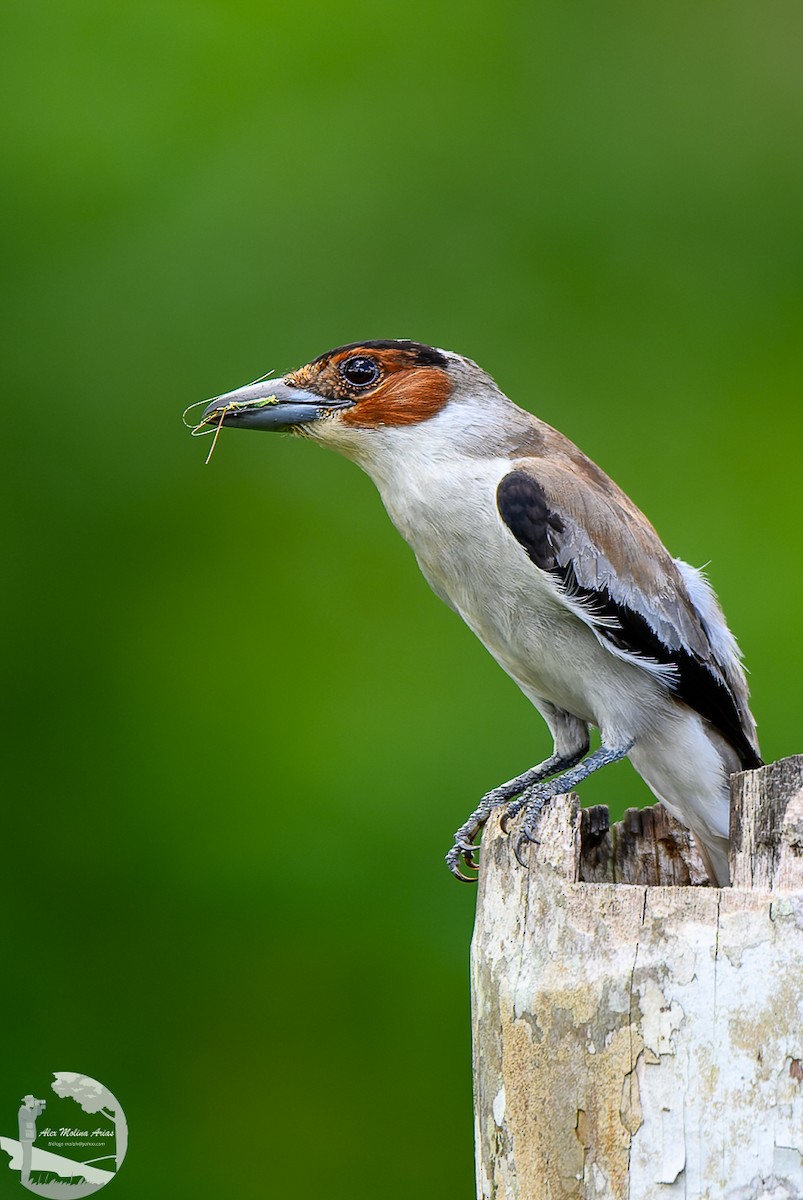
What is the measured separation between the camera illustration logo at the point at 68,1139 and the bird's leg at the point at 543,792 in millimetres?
2495

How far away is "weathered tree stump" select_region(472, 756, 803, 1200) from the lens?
9.03ft

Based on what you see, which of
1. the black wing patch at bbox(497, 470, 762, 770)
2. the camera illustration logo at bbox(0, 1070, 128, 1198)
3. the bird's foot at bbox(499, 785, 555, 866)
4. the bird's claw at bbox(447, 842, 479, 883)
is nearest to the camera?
the bird's foot at bbox(499, 785, 555, 866)

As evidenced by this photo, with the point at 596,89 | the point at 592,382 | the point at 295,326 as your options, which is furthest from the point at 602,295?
the point at 295,326

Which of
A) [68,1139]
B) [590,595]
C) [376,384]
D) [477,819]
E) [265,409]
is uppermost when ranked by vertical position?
[376,384]

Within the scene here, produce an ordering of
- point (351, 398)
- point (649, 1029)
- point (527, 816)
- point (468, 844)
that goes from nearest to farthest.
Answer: point (649, 1029) → point (527, 816) → point (468, 844) → point (351, 398)

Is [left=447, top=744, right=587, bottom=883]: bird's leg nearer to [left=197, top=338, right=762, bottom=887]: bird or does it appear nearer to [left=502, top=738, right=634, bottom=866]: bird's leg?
[left=197, top=338, right=762, bottom=887]: bird

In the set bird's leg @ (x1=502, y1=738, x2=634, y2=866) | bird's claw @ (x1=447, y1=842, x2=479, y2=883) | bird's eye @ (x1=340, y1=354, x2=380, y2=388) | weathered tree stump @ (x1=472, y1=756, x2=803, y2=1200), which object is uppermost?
bird's eye @ (x1=340, y1=354, x2=380, y2=388)

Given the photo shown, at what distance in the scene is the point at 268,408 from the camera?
181 inches

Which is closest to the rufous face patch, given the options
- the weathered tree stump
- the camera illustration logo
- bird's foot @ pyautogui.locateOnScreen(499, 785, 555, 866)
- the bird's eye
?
the bird's eye

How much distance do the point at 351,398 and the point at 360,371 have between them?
0.32ft

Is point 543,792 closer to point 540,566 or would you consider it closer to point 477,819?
point 477,819

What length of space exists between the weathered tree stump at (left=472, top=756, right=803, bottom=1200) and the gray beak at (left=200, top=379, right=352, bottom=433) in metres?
1.91

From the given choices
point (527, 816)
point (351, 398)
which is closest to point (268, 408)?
point (351, 398)

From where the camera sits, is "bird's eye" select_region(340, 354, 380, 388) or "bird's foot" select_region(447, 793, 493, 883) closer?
"bird's foot" select_region(447, 793, 493, 883)
